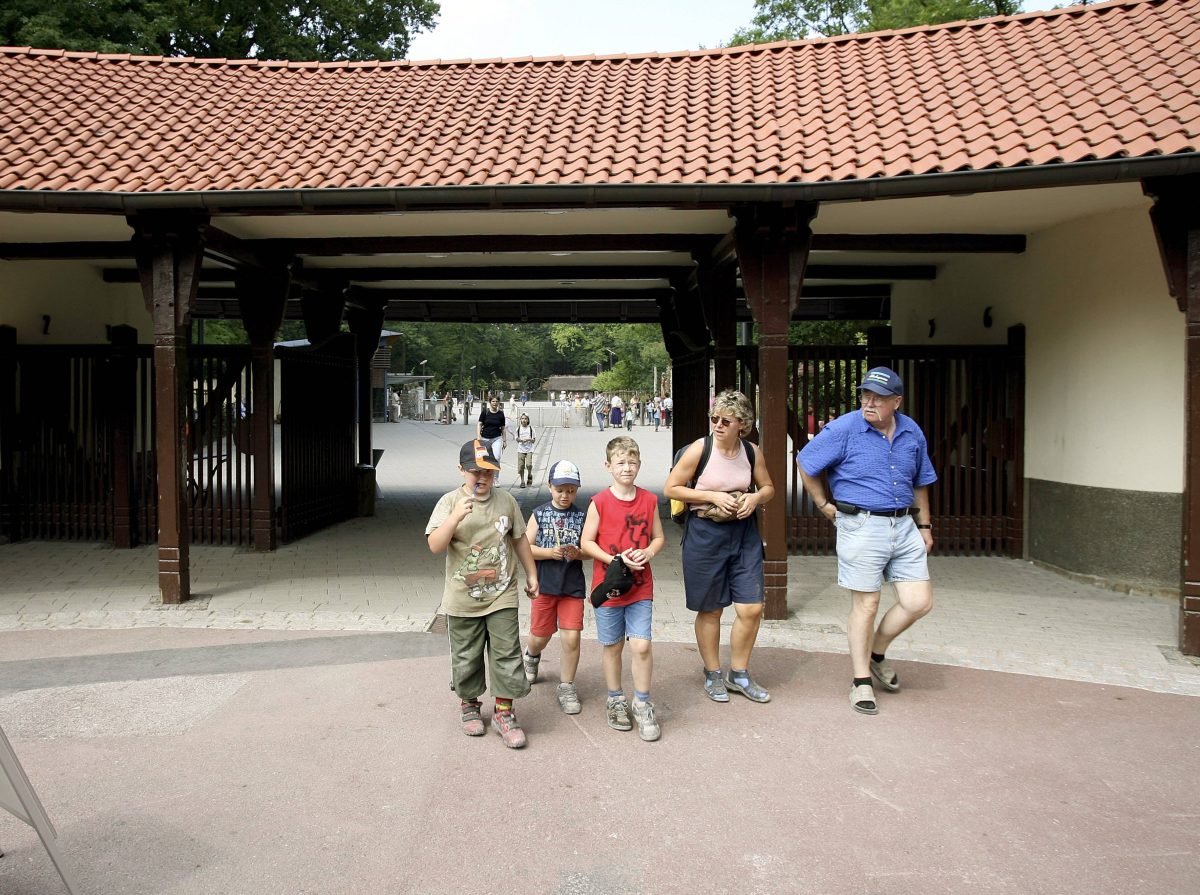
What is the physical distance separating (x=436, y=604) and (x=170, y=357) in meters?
2.75

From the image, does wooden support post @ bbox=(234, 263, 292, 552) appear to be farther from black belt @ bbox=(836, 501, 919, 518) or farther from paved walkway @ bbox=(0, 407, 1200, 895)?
black belt @ bbox=(836, 501, 919, 518)

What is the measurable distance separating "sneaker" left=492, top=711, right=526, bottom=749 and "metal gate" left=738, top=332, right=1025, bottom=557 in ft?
18.4

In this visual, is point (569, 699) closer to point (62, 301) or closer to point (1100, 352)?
point (1100, 352)

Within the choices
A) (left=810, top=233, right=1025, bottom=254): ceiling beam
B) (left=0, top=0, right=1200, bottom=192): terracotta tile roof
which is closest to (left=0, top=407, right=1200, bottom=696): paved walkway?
(left=810, top=233, right=1025, bottom=254): ceiling beam

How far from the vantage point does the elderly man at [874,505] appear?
4895 millimetres

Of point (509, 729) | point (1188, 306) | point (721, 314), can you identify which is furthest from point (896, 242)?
point (509, 729)

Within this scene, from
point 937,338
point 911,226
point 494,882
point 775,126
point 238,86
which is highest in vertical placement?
point 238,86

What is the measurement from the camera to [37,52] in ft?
32.1

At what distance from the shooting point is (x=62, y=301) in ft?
36.2

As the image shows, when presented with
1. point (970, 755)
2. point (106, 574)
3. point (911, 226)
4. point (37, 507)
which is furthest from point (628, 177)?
point (37, 507)

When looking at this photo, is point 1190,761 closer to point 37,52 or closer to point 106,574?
point 106,574

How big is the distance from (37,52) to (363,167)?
16.9 feet

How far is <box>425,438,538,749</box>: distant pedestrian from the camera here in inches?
172

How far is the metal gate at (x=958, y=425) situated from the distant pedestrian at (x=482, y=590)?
558 centimetres
